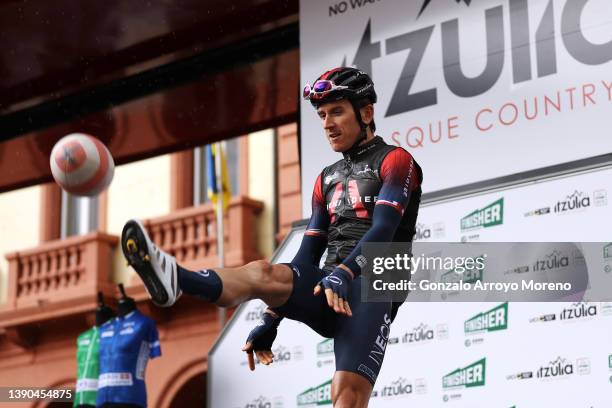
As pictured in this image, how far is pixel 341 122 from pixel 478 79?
294cm

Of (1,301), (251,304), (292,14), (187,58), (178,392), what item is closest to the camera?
(251,304)

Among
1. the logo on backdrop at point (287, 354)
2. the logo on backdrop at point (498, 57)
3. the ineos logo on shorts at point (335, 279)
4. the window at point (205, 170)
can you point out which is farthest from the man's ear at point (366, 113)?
the window at point (205, 170)

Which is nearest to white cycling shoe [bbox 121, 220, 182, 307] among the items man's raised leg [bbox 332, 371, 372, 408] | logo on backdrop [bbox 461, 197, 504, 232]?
man's raised leg [bbox 332, 371, 372, 408]

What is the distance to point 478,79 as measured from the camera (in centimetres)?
876

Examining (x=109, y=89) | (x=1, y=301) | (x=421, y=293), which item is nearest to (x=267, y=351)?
(x=421, y=293)

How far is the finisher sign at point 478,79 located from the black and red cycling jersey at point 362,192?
7.86 feet

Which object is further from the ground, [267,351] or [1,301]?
[1,301]

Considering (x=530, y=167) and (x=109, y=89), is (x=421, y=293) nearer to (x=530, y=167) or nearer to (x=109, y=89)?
(x=530, y=167)

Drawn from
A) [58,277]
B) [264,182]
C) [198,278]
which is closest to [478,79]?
[198,278]

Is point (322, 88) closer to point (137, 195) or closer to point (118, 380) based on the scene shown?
point (118, 380)

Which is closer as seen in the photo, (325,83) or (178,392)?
(325,83)

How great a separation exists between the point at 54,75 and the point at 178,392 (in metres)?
6.86

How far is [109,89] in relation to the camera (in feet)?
42.8

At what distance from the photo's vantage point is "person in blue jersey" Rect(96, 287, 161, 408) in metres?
10.8
